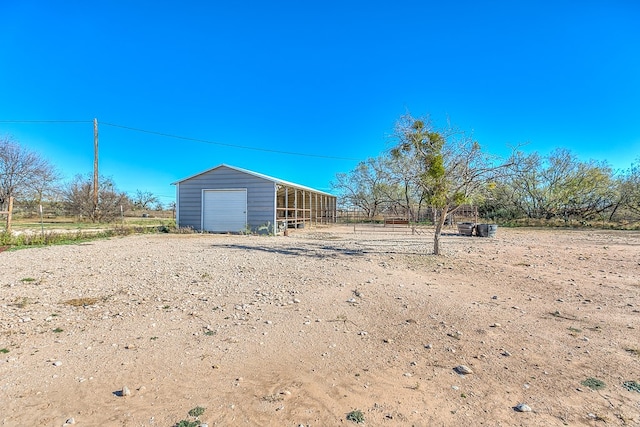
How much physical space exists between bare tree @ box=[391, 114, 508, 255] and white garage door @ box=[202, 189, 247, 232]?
8869mm

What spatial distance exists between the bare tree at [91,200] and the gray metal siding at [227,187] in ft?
28.7

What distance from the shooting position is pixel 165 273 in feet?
19.2

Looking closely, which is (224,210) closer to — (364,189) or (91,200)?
(91,200)

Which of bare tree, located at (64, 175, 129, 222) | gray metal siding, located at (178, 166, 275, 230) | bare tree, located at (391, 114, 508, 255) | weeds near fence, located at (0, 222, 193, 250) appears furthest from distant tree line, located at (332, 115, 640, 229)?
bare tree, located at (64, 175, 129, 222)

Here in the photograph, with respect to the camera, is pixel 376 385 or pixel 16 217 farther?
pixel 16 217

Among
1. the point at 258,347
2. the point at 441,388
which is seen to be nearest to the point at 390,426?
the point at 441,388

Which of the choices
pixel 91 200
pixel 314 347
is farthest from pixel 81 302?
pixel 91 200

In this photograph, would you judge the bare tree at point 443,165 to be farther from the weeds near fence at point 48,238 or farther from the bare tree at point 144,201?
the bare tree at point 144,201

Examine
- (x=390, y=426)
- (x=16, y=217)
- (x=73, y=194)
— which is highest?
(x=73, y=194)

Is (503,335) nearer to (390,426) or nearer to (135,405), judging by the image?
(390,426)

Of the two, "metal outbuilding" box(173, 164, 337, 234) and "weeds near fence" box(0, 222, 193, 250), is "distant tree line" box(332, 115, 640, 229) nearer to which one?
"metal outbuilding" box(173, 164, 337, 234)

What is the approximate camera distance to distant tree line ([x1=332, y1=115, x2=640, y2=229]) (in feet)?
26.0

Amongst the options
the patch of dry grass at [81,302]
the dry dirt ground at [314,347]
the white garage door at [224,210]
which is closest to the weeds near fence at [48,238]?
the white garage door at [224,210]

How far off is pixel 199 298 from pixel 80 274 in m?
2.89
